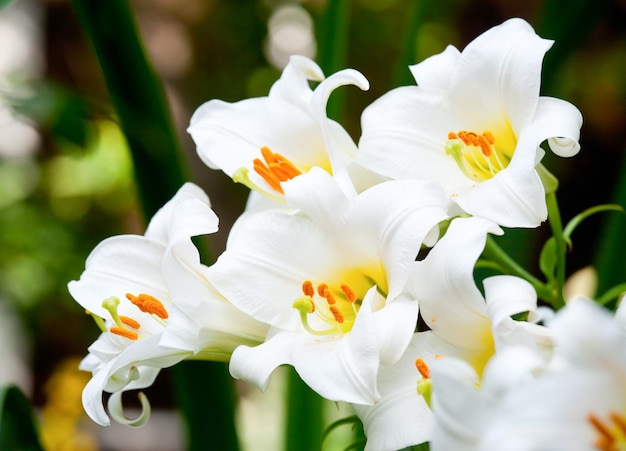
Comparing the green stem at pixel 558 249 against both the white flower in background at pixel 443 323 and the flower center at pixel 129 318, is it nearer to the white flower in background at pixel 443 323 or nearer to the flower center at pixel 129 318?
the white flower in background at pixel 443 323

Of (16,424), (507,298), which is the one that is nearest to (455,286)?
(507,298)

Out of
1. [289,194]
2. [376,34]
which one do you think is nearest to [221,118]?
[289,194]

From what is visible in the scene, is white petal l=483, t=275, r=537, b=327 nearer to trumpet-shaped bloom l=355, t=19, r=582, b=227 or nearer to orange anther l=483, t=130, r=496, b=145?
trumpet-shaped bloom l=355, t=19, r=582, b=227

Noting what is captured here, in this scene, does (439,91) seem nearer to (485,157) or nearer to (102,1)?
(485,157)

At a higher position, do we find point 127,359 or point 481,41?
point 481,41

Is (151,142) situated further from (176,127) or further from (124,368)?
(176,127)

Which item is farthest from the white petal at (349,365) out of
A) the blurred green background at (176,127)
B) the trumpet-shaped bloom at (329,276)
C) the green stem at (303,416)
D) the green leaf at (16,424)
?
the blurred green background at (176,127)

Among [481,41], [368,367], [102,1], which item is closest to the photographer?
[368,367]
